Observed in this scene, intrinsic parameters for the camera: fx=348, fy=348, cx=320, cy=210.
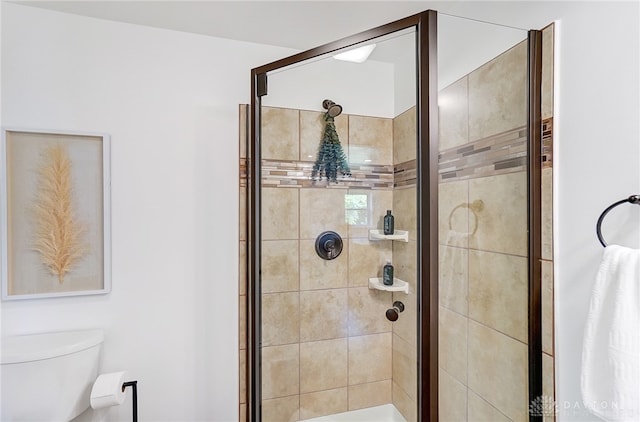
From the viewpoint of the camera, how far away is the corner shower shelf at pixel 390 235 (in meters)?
1.24

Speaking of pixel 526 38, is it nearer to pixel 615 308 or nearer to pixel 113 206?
pixel 615 308

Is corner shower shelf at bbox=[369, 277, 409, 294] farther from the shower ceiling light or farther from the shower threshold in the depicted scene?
the shower ceiling light

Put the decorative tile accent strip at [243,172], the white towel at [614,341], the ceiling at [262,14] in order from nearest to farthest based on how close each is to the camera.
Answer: the white towel at [614,341] < the ceiling at [262,14] < the decorative tile accent strip at [243,172]

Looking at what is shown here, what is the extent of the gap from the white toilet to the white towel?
1649 millimetres

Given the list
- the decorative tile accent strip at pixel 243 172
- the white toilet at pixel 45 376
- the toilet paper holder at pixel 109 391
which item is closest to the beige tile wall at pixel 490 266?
the decorative tile accent strip at pixel 243 172

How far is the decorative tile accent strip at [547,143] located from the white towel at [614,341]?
345 millimetres

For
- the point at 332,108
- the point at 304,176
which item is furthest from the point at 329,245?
the point at 332,108

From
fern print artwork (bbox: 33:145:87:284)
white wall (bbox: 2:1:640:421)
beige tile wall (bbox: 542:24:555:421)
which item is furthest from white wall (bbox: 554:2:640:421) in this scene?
fern print artwork (bbox: 33:145:87:284)

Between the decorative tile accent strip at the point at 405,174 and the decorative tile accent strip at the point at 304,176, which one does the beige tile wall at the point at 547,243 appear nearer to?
the decorative tile accent strip at the point at 405,174

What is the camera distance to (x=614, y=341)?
2.64 ft

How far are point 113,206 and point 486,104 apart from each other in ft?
5.01

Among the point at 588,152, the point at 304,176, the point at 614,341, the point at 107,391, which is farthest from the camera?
the point at 304,176

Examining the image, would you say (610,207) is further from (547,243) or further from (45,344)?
(45,344)

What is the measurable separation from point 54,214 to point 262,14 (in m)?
1.18
